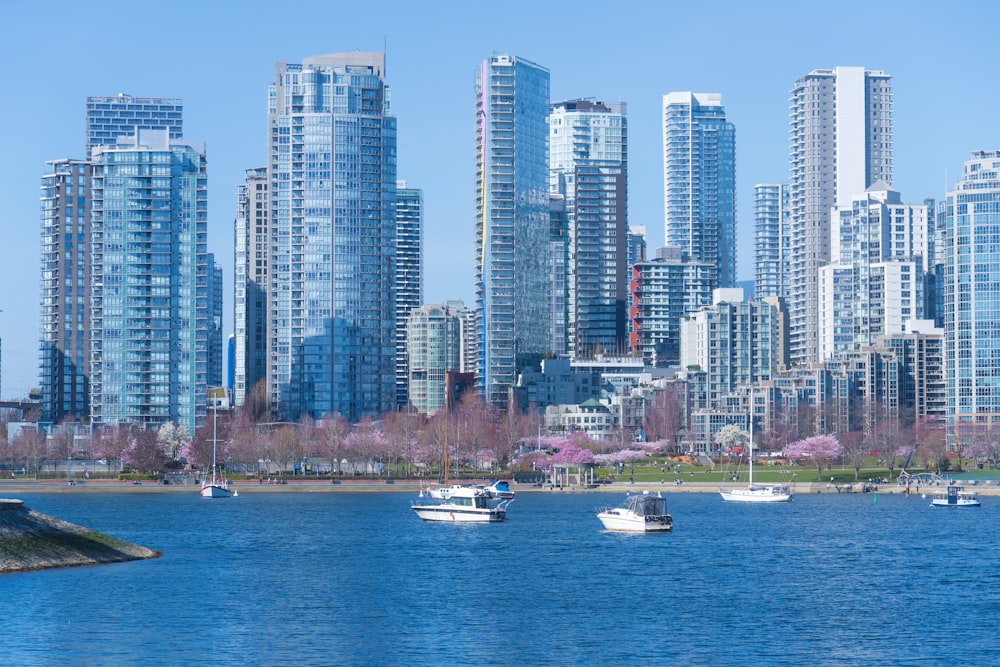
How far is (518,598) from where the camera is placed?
314 feet

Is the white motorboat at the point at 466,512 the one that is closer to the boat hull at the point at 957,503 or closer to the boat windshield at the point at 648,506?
the boat windshield at the point at 648,506

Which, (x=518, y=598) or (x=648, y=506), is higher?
(x=648, y=506)

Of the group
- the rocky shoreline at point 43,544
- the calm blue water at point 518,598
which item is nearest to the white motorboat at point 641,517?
the calm blue water at point 518,598

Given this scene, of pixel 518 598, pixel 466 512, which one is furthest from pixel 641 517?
pixel 518 598

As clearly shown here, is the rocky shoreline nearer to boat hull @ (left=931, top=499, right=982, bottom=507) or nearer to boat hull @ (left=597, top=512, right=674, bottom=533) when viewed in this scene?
boat hull @ (left=597, top=512, right=674, bottom=533)

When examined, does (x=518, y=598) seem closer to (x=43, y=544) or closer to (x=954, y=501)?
(x=43, y=544)

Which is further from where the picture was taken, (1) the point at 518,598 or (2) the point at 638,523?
(2) the point at 638,523

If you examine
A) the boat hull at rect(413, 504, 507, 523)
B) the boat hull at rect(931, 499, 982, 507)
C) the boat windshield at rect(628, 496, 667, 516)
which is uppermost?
the boat windshield at rect(628, 496, 667, 516)

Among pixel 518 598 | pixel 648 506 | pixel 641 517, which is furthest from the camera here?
pixel 648 506

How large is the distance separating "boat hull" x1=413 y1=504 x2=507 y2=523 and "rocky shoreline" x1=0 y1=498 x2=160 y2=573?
5285cm

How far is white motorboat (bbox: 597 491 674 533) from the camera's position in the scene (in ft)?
477

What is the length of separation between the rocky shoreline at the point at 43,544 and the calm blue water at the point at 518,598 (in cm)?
177

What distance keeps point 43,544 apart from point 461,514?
6341 centimetres

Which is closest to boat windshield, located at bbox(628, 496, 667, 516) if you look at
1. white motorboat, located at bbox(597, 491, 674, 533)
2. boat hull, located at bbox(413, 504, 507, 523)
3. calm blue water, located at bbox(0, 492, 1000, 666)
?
white motorboat, located at bbox(597, 491, 674, 533)
